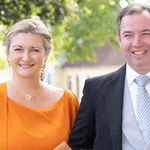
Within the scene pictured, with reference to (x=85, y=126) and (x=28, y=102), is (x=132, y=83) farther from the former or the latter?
(x=28, y=102)

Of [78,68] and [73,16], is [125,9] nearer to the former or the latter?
[73,16]

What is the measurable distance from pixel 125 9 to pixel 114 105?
2.64ft

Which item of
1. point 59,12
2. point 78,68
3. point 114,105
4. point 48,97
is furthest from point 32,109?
point 78,68

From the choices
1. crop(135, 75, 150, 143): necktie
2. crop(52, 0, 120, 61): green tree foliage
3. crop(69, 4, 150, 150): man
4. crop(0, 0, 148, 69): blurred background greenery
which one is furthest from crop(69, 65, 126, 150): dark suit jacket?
crop(52, 0, 120, 61): green tree foliage

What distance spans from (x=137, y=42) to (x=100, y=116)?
27.1 inches

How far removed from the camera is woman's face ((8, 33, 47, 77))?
4570 millimetres

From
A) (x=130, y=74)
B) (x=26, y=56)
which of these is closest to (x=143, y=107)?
(x=130, y=74)

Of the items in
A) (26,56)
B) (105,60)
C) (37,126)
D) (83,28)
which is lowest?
(37,126)

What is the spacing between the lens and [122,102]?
435cm

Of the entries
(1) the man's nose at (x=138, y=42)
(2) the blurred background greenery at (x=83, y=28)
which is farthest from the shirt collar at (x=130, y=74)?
(2) the blurred background greenery at (x=83, y=28)

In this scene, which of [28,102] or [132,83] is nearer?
[132,83]

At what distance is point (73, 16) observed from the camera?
12766 millimetres

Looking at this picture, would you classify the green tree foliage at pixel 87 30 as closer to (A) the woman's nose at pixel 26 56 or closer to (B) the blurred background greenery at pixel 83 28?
(B) the blurred background greenery at pixel 83 28

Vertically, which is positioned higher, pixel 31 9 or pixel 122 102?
pixel 31 9
